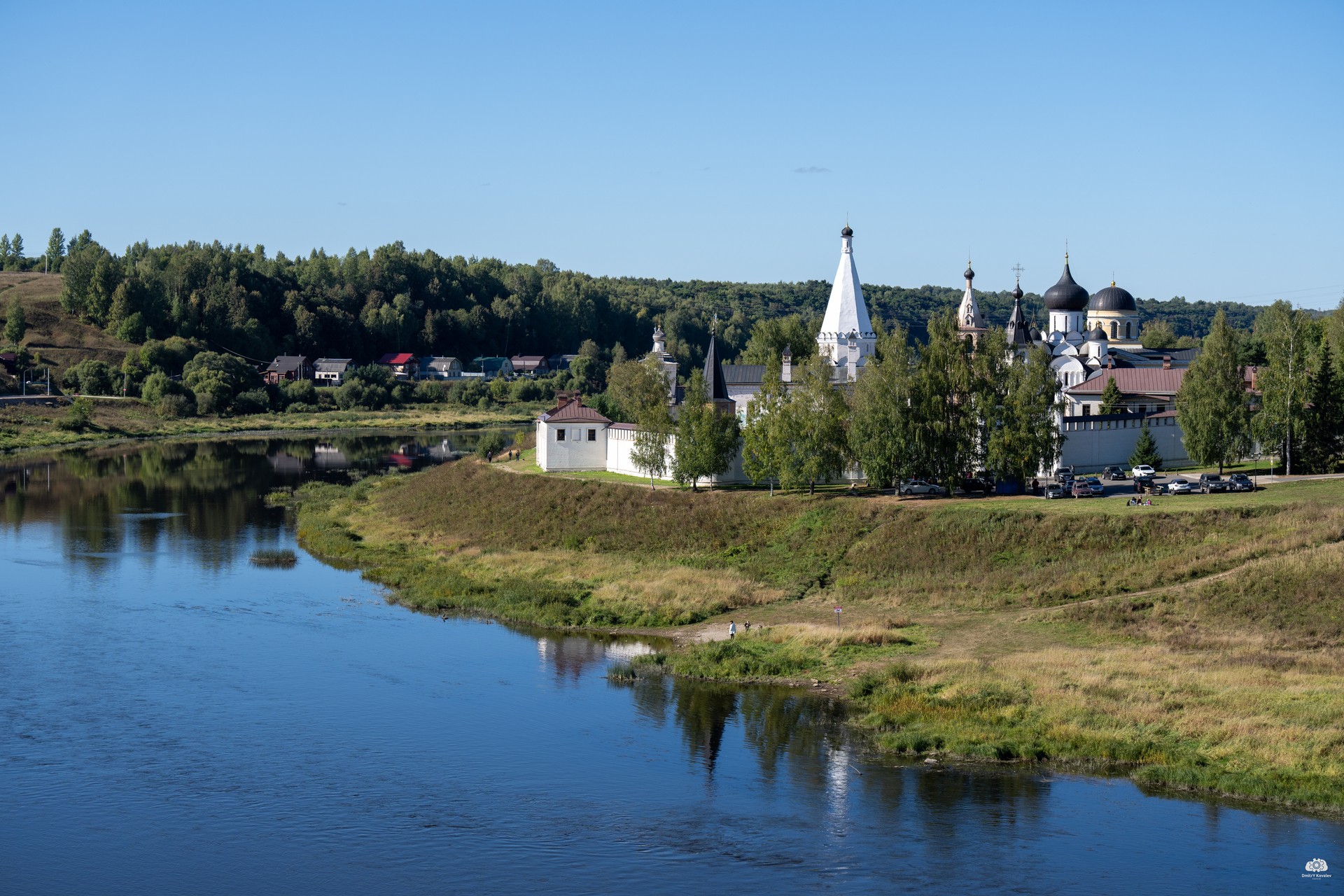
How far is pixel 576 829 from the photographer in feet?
78.2

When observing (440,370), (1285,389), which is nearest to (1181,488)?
(1285,389)

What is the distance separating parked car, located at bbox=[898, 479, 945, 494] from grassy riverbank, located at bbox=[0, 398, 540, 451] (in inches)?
2746

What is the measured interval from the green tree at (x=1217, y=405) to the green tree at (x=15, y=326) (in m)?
110

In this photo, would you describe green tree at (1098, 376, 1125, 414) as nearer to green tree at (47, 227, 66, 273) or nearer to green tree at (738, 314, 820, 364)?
green tree at (738, 314, 820, 364)

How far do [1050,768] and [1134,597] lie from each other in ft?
36.8

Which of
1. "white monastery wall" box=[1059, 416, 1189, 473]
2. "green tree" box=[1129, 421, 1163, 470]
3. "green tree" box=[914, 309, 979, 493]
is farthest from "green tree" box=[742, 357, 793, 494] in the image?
"green tree" box=[1129, 421, 1163, 470]

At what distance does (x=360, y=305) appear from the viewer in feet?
537

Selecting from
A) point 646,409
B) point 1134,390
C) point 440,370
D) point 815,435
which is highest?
point 440,370

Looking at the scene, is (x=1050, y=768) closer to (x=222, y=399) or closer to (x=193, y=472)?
(x=193, y=472)

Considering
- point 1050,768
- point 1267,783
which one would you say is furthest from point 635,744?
point 1267,783

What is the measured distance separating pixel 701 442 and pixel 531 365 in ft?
365

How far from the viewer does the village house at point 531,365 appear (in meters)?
161

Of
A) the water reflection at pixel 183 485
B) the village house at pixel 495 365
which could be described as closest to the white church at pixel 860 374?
the water reflection at pixel 183 485

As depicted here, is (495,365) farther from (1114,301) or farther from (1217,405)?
(1217,405)
